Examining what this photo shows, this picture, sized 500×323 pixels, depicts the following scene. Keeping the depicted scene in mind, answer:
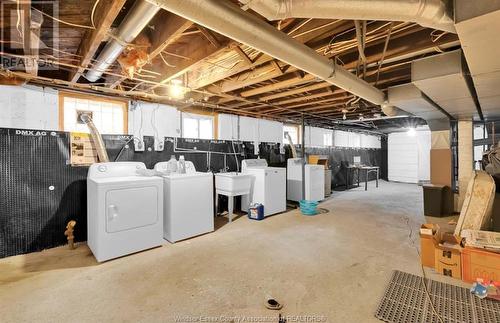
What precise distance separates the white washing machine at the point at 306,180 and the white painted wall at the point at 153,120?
271 centimetres

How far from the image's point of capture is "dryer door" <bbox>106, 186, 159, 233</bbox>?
8.37 ft

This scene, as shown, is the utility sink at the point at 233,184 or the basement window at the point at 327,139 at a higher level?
the basement window at the point at 327,139

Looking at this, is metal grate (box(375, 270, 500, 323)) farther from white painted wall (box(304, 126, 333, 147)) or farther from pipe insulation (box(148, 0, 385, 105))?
white painted wall (box(304, 126, 333, 147))

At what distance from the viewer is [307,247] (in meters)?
2.89

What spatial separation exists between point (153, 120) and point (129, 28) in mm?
2388

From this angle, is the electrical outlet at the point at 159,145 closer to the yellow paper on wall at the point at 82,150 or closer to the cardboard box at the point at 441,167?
the yellow paper on wall at the point at 82,150

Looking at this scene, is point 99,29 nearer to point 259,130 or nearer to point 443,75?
point 443,75

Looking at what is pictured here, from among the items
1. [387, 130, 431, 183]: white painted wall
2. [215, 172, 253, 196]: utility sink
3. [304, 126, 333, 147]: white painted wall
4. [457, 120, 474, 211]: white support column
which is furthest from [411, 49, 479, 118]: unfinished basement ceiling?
[387, 130, 431, 183]: white painted wall

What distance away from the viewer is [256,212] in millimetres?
4090

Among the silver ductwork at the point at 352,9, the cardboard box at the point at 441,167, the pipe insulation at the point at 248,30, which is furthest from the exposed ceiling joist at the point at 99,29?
the cardboard box at the point at 441,167

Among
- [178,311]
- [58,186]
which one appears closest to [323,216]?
[178,311]

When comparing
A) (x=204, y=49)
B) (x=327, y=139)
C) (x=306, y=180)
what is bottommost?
(x=306, y=180)

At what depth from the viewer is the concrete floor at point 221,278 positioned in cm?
174

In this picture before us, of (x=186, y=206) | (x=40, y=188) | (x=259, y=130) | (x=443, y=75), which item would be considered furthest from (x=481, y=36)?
(x=40, y=188)
